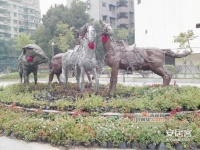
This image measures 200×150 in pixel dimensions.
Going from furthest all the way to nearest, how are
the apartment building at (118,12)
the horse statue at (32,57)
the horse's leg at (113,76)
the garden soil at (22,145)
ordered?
the apartment building at (118,12)
the horse statue at (32,57)
the horse's leg at (113,76)
the garden soil at (22,145)

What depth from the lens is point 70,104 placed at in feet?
21.9

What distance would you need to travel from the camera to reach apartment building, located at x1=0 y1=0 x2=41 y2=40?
5847 centimetres

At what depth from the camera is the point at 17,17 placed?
64438 mm

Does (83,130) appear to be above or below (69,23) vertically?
below

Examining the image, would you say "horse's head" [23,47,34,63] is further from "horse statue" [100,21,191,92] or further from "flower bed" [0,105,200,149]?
"flower bed" [0,105,200,149]

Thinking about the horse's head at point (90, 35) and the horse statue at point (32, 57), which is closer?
the horse's head at point (90, 35)

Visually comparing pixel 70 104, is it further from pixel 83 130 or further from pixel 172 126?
pixel 172 126

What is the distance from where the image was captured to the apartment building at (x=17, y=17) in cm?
5847

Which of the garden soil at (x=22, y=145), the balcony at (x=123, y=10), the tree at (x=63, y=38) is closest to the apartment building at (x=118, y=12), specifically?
the balcony at (x=123, y=10)

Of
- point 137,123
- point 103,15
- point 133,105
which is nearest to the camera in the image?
point 137,123

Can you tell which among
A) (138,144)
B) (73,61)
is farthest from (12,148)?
(73,61)

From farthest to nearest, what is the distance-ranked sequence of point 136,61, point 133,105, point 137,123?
point 136,61 → point 133,105 → point 137,123

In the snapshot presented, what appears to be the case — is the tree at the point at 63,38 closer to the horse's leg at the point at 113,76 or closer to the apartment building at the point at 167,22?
the apartment building at the point at 167,22

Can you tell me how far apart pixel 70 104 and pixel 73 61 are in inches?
97.2
